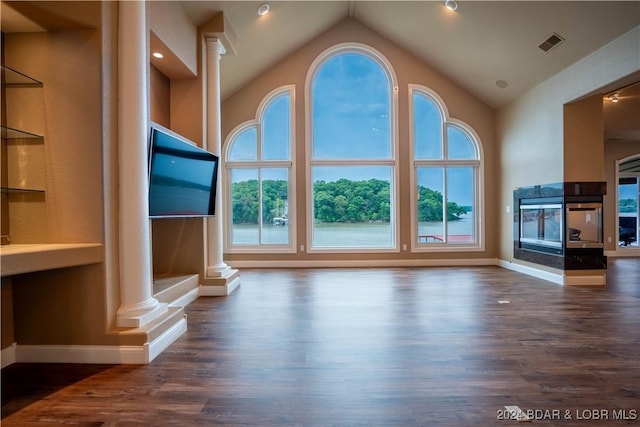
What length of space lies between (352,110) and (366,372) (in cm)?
587

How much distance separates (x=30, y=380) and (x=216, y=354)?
1.25m

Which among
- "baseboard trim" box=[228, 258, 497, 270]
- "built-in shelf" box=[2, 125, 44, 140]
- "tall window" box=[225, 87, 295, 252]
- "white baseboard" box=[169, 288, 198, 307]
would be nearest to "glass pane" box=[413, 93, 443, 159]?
"baseboard trim" box=[228, 258, 497, 270]

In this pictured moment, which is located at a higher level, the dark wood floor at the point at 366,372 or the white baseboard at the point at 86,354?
the white baseboard at the point at 86,354

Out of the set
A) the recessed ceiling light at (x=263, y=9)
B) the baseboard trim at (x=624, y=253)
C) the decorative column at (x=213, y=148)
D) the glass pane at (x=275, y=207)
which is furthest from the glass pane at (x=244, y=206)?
Result: the baseboard trim at (x=624, y=253)

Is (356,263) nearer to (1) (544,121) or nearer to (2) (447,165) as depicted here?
(2) (447,165)

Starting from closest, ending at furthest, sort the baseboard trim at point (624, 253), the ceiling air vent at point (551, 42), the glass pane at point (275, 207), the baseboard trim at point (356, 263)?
the ceiling air vent at point (551, 42)
the baseboard trim at point (356, 263)
the glass pane at point (275, 207)
the baseboard trim at point (624, 253)

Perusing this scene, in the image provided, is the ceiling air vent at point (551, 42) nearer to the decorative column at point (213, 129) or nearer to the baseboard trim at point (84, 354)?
the decorative column at point (213, 129)

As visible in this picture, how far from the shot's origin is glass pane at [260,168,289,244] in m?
7.07

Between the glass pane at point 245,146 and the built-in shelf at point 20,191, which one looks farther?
the glass pane at point 245,146

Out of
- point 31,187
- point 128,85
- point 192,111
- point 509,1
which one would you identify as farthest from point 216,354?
point 509,1

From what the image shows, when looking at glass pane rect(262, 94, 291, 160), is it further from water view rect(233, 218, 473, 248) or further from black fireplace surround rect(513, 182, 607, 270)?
black fireplace surround rect(513, 182, 607, 270)

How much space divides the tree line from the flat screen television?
2389 millimetres

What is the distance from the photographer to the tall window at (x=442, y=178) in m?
7.10

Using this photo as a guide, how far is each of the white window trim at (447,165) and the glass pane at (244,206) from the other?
331cm
